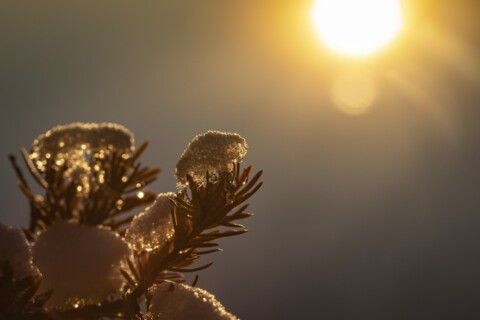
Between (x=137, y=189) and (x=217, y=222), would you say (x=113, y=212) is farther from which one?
(x=217, y=222)

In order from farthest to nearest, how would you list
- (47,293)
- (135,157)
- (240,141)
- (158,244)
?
1. (135,157)
2. (158,244)
3. (240,141)
4. (47,293)

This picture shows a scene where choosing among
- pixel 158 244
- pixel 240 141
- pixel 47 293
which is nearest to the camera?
pixel 47 293

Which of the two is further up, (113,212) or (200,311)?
(113,212)

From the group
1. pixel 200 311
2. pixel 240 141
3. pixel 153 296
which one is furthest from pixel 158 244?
pixel 240 141

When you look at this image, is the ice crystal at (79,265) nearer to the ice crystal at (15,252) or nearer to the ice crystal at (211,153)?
the ice crystal at (15,252)


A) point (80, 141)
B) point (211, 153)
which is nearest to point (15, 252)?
point (80, 141)

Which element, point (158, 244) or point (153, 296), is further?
point (158, 244)

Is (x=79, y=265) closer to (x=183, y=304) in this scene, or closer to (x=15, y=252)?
(x=15, y=252)
